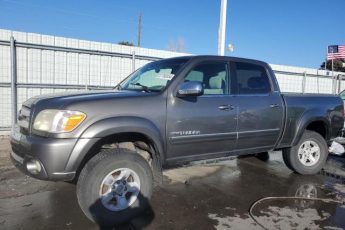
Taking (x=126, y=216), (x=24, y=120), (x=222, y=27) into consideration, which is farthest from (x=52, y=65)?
(x=126, y=216)

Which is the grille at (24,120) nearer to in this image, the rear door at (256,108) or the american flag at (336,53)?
the rear door at (256,108)

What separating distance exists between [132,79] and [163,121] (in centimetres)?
133

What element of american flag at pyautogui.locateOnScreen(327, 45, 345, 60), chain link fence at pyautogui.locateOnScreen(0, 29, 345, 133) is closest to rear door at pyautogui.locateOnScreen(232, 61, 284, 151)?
chain link fence at pyautogui.locateOnScreen(0, 29, 345, 133)

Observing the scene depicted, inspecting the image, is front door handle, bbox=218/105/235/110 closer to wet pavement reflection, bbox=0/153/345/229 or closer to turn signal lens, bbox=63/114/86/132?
wet pavement reflection, bbox=0/153/345/229

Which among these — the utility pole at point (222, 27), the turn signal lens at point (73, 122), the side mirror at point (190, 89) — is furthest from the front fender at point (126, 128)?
the utility pole at point (222, 27)

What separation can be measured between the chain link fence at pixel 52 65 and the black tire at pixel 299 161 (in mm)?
5499

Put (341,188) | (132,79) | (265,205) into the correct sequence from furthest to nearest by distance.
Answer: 1. (341,188)
2. (132,79)
3. (265,205)

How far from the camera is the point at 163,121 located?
4.54 metres

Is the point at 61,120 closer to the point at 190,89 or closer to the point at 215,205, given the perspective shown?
the point at 190,89

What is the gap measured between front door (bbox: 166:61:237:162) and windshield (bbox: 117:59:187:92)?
0.78 feet

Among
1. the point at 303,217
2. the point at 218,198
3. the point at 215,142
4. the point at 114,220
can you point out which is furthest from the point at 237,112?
the point at 114,220

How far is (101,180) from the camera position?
409cm

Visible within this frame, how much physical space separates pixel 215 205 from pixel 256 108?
159 centimetres

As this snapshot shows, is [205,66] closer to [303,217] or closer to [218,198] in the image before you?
[218,198]
